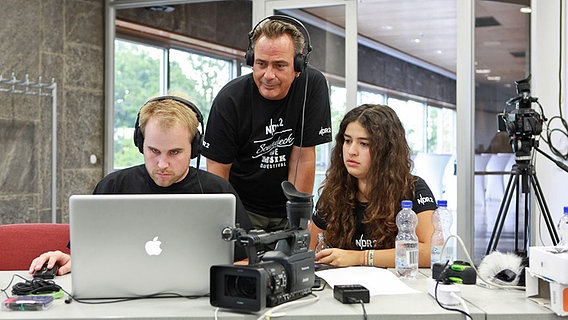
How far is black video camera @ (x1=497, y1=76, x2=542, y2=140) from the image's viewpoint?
3057 millimetres

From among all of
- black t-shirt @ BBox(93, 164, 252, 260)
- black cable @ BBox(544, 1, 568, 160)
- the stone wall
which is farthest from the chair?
black cable @ BBox(544, 1, 568, 160)

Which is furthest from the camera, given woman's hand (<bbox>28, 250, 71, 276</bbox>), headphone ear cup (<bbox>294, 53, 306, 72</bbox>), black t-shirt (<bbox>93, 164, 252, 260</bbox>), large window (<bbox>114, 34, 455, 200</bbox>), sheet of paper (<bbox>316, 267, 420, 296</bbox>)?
large window (<bbox>114, 34, 455, 200</bbox>)

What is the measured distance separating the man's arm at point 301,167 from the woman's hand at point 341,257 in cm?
59

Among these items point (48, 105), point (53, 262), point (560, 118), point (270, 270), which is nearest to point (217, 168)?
point (53, 262)

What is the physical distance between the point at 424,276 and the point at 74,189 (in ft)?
10.9

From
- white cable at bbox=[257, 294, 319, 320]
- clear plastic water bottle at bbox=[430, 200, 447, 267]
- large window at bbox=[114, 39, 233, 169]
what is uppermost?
large window at bbox=[114, 39, 233, 169]

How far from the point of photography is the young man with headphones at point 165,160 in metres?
2.00

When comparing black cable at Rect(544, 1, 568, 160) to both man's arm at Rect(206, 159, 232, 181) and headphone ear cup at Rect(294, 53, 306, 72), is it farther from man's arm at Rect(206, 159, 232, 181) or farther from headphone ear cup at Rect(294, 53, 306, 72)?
man's arm at Rect(206, 159, 232, 181)

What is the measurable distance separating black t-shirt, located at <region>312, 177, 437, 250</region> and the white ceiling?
216 centimetres

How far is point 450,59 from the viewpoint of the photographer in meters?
8.73

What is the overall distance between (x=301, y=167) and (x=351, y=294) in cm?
114

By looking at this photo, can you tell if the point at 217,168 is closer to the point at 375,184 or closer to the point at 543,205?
the point at 375,184

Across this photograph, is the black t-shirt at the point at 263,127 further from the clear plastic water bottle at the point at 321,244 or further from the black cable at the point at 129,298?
the black cable at the point at 129,298

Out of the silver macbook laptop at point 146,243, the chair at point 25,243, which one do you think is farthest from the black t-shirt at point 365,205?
the chair at point 25,243
